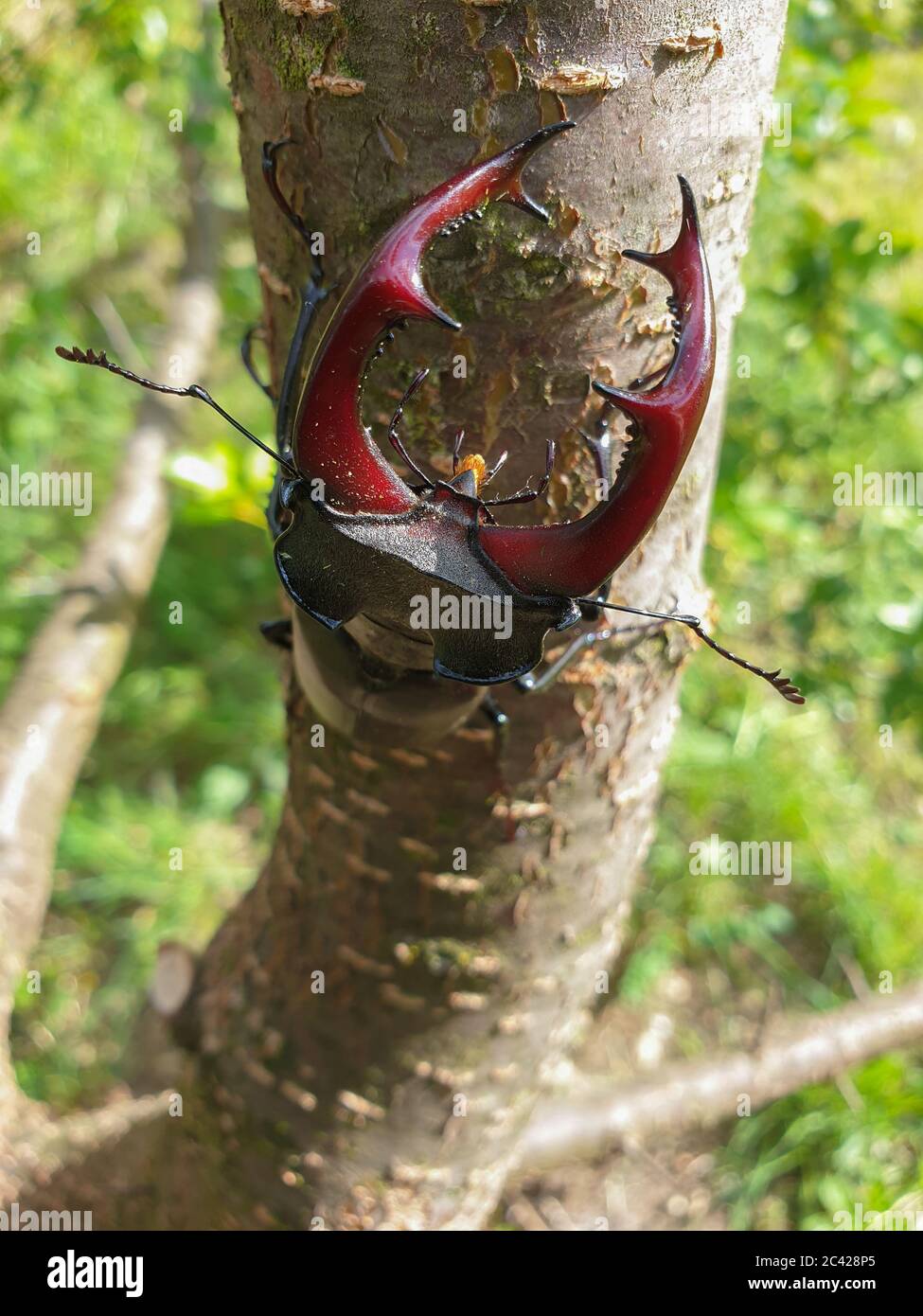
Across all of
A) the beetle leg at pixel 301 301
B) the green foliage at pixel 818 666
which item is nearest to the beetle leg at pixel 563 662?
the beetle leg at pixel 301 301

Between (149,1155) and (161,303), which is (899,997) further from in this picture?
(161,303)

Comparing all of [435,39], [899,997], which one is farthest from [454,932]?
[899,997]

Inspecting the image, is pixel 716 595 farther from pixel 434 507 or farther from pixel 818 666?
pixel 434 507

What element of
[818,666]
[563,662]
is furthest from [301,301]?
[818,666]

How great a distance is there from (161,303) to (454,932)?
5260 mm

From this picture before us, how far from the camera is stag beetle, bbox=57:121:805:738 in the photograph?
851 millimetres

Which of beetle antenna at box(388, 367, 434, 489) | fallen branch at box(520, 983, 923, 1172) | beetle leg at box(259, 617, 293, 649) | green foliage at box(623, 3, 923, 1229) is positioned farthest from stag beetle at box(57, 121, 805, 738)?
fallen branch at box(520, 983, 923, 1172)

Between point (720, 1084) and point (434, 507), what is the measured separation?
2355 mm

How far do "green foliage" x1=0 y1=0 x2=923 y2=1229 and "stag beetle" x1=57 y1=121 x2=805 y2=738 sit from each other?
114 cm

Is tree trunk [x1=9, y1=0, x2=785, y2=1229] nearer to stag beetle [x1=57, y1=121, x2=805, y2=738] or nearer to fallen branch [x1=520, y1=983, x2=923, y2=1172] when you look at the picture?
stag beetle [x1=57, y1=121, x2=805, y2=738]

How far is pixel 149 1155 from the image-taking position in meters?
2.09

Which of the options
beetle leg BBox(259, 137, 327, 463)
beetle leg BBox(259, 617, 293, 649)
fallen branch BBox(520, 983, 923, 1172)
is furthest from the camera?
fallen branch BBox(520, 983, 923, 1172)

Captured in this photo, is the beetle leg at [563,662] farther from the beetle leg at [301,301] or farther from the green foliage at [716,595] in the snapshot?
the green foliage at [716,595]

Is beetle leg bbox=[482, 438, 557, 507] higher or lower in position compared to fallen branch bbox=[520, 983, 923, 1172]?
higher
